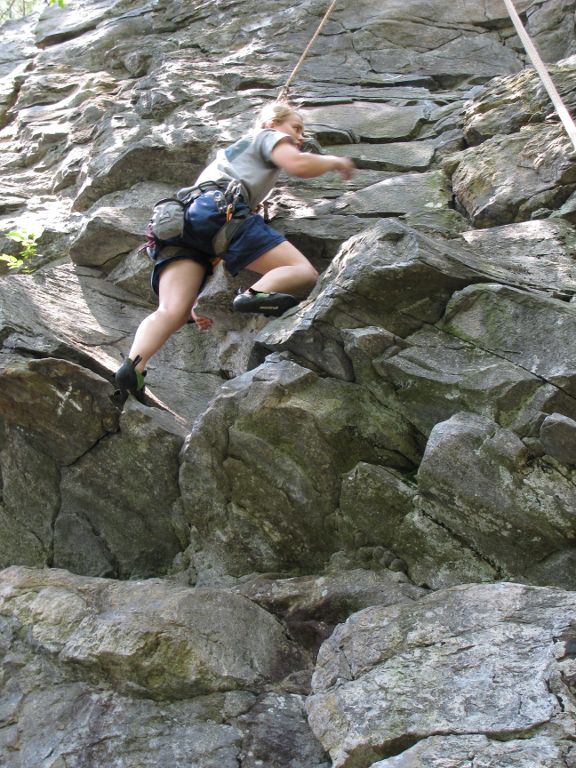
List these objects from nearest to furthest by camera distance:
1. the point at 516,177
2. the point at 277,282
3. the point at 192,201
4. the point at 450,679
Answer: the point at 450,679
the point at 277,282
the point at 192,201
the point at 516,177

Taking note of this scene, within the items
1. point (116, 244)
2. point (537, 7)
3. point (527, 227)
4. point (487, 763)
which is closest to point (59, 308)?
point (116, 244)

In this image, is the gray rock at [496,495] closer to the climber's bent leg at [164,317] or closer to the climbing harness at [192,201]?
the climber's bent leg at [164,317]

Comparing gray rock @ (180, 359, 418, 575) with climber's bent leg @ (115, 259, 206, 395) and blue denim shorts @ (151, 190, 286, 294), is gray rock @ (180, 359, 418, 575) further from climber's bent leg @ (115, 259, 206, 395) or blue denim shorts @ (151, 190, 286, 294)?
blue denim shorts @ (151, 190, 286, 294)

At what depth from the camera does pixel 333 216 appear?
644 cm

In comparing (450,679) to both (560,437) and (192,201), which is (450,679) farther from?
(192,201)

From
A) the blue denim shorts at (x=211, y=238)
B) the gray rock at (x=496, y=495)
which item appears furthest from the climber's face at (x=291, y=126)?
the gray rock at (x=496, y=495)

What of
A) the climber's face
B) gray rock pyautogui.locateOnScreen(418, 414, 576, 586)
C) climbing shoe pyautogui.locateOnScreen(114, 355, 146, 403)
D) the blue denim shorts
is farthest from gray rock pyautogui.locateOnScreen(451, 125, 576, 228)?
climbing shoe pyautogui.locateOnScreen(114, 355, 146, 403)

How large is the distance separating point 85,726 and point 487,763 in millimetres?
1875

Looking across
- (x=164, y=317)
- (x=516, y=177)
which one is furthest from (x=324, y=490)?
(x=516, y=177)

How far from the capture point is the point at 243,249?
5.57 metres

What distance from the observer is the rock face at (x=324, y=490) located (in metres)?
3.33

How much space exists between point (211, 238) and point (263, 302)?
696 mm

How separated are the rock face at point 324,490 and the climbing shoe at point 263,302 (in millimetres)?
184

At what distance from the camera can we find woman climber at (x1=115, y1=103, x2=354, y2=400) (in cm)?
517
